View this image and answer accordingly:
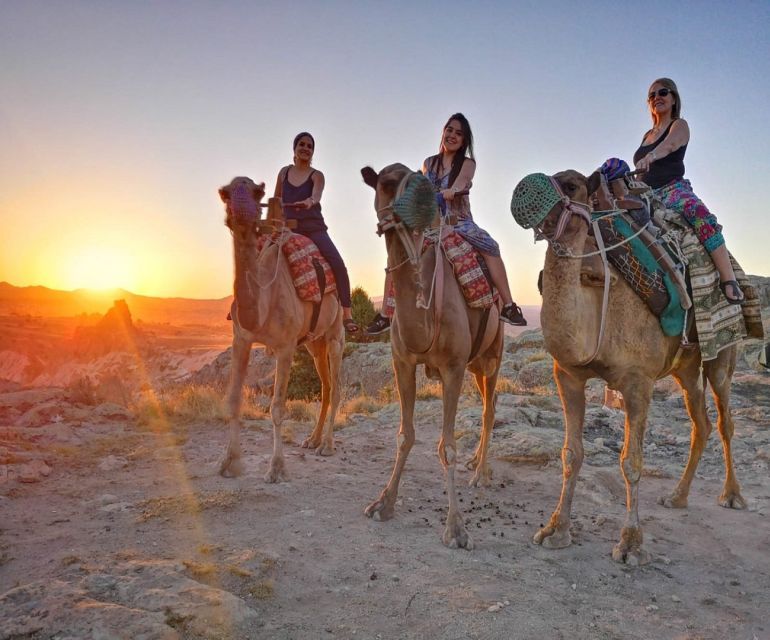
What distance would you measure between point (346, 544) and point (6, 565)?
2.38 m

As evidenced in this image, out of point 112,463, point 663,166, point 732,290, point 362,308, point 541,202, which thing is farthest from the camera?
point 362,308

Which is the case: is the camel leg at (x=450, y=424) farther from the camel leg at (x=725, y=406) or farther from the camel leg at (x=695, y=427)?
the camel leg at (x=725, y=406)

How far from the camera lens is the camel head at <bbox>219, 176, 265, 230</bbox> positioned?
5723 millimetres

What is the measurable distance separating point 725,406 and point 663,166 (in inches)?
105

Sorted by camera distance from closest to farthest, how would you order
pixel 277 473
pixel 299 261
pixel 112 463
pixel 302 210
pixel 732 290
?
pixel 732 290 < pixel 277 473 < pixel 112 463 < pixel 299 261 < pixel 302 210

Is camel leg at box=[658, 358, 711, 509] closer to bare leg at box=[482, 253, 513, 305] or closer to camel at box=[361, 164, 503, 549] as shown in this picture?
bare leg at box=[482, 253, 513, 305]

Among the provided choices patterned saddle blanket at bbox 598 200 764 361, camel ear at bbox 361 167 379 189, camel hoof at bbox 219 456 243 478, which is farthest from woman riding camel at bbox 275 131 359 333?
patterned saddle blanket at bbox 598 200 764 361

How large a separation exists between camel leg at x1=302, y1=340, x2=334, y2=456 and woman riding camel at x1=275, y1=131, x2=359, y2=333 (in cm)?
126

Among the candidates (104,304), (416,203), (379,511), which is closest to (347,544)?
(379,511)

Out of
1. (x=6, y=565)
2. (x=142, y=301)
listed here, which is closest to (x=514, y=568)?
(x=6, y=565)

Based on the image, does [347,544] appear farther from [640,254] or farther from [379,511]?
[640,254]

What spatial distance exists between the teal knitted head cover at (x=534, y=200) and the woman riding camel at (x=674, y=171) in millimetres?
1540

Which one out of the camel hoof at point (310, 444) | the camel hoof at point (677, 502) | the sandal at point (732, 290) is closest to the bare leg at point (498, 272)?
the sandal at point (732, 290)

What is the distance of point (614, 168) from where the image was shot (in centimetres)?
480
